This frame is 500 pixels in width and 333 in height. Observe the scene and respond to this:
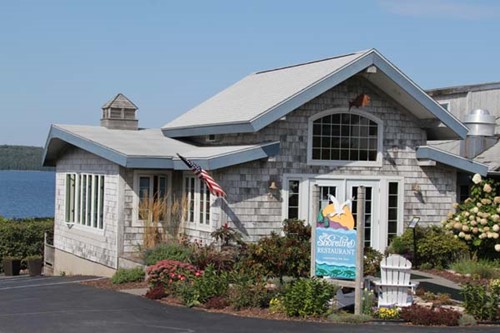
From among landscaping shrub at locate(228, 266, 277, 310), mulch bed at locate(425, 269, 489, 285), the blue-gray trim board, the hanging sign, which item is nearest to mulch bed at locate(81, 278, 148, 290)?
landscaping shrub at locate(228, 266, 277, 310)

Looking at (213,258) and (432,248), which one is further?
(432,248)

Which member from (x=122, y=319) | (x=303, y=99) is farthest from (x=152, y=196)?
(x=122, y=319)

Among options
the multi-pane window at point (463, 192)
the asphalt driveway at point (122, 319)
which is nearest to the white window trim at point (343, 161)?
the multi-pane window at point (463, 192)

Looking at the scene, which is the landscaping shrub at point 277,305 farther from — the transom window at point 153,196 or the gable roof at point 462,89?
the gable roof at point 462,89

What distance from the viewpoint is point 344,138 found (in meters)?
22.9

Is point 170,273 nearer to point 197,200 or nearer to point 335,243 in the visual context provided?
point 335,243

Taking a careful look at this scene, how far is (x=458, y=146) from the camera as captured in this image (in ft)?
92.0

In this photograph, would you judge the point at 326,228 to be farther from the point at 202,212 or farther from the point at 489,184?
the point at 489,184

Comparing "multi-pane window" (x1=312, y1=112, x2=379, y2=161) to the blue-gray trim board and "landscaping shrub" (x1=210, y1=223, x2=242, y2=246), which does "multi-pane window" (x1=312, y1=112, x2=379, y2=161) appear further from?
"landscaping shrub" (x1=210, y1=223, x2=242, y2=246)

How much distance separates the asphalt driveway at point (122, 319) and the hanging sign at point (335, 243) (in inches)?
59.2

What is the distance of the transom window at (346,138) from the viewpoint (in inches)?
891

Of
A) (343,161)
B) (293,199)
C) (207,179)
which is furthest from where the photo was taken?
(343,161)

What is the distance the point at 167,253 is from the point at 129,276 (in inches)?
41.6

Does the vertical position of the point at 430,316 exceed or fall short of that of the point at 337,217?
it falls short
